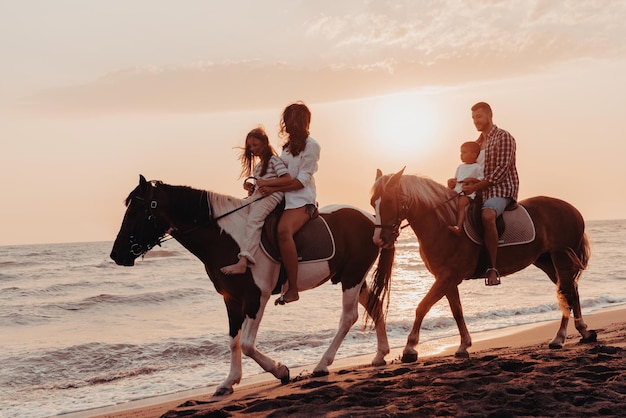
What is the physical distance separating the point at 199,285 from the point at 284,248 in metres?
17.9

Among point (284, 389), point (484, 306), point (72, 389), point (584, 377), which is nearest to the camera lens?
point (584, 377)

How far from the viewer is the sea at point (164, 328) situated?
30.1 ft

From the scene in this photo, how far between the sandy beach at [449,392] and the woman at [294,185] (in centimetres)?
114

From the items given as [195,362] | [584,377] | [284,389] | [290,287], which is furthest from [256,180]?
[195,362]

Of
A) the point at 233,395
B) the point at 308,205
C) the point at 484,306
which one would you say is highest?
the point at 308,205

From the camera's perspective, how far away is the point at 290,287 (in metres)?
7.10

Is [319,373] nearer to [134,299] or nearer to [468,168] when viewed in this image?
[468,168]

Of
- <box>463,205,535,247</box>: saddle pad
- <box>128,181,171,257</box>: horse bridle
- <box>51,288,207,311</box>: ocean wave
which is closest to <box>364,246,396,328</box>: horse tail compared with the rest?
<box>463,205,535,247</box>: saddle pad

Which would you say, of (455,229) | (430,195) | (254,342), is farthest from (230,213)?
(455,229)

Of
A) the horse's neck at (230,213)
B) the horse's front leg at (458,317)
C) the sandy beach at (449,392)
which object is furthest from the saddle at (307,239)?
the horse's front leg at (458,317)

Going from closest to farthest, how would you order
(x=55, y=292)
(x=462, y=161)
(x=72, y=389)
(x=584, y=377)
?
1. (x=584, y=377)
2. (x=462, y=161)
3. (x=72, y=389)
4. (x=55, y=292)

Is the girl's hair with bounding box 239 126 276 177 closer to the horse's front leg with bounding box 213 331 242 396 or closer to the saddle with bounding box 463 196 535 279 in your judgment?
the horse's front leg with bounding box 213 331 242 396

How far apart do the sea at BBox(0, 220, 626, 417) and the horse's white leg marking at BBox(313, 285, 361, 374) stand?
316 millimetres

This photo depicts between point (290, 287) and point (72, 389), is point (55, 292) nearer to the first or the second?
point (72, 389)
